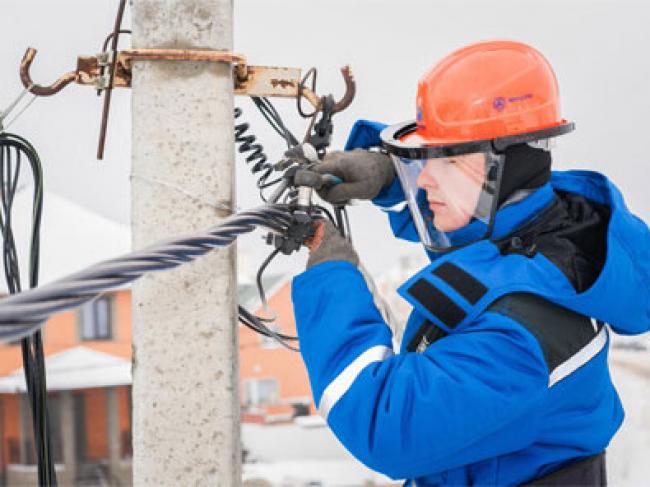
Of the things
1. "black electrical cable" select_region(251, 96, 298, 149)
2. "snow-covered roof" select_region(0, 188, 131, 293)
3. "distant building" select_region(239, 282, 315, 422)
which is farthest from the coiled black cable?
"distant building" select_region(239, 282, 315, 422)

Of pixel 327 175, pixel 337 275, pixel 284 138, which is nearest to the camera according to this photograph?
pixel 337 275

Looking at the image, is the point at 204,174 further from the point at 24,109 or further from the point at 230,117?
the point at 24,109

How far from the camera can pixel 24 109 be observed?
2.17 meters

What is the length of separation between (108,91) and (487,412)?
1112 mm

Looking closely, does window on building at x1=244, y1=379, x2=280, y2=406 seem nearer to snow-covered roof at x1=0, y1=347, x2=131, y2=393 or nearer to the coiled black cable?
snow-covered roof at x1=0, y1=347, x2=131, y2=393

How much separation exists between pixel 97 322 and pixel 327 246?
570 inches

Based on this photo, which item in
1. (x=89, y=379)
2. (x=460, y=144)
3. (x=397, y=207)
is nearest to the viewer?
(x=460, y=144)

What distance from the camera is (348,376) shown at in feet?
5.59

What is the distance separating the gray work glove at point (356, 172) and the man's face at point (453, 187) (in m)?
0.25

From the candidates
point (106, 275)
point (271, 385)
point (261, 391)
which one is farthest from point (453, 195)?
point (261, 391)

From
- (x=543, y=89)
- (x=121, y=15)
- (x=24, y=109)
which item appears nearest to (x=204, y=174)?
(x=121, y=15)

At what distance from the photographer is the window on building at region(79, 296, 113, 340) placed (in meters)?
15.6

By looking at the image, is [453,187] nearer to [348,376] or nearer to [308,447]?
[348,376]

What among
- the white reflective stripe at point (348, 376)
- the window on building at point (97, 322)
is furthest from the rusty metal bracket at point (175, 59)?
the window on building at point (97, 322)
